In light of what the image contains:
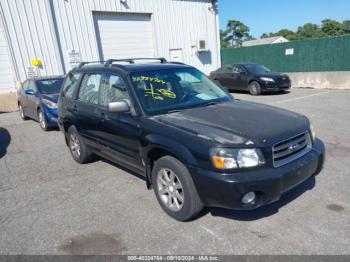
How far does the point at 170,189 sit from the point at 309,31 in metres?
75.3

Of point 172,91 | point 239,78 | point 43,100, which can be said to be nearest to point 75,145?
point 172,91

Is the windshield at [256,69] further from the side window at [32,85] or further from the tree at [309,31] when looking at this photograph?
the tree at [309,31]

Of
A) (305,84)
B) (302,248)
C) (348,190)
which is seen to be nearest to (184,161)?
(302,248)

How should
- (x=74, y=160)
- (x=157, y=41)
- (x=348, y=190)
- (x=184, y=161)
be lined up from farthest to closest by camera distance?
(x=157, y=41) → (x=74, y=160) → (x=348, y=190) → (x=184, y=161)

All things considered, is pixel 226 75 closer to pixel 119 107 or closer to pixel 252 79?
pixel 252 79

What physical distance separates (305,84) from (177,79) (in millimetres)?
13118

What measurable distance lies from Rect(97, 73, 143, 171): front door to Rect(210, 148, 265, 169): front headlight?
1.19 meters

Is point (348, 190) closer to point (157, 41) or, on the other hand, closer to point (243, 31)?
point (157, 41)

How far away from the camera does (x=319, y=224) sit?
304 centimetres

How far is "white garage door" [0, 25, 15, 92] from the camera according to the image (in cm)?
1190

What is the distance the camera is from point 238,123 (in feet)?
10.3

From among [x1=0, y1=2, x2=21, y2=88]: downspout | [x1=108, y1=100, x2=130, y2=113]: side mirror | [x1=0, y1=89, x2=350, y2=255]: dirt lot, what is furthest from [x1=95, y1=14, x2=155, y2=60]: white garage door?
[x1=108, y1=100, x2=130, y2=113]: side mirror

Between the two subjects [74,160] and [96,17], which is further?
[96,17]

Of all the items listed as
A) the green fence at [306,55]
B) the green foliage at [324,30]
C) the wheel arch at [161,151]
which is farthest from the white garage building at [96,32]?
the green foliage at [324,30]
